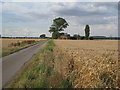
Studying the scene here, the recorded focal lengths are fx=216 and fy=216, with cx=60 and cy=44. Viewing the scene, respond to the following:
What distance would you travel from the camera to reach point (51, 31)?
135250 mm

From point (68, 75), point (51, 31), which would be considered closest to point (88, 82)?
point (68, 75)

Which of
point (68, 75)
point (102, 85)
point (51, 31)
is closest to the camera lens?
point (102, 85)

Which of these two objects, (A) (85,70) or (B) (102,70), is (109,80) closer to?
(B) (102,70)

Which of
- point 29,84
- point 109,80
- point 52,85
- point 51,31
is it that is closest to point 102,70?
point 109,80

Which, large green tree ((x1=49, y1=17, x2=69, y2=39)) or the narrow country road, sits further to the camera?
large green tree ((x1=49, y1=17, x2=69, y2=39))

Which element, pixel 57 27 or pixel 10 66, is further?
pixel 57 27

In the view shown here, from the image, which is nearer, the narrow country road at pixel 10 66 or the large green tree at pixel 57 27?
the narrow country road at pixel 10 66

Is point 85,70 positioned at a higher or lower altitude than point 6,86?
higher

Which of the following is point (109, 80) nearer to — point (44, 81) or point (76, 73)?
point (76, 73)

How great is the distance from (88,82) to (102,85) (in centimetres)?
58

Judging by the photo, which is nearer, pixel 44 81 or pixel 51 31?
pixel 44 81

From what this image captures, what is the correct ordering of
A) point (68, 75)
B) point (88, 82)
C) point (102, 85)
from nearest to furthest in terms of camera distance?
point (102, 85) → point (88, 82) → point (68, 75)

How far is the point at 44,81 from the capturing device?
7527 mm

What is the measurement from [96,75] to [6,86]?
353 centimetres
